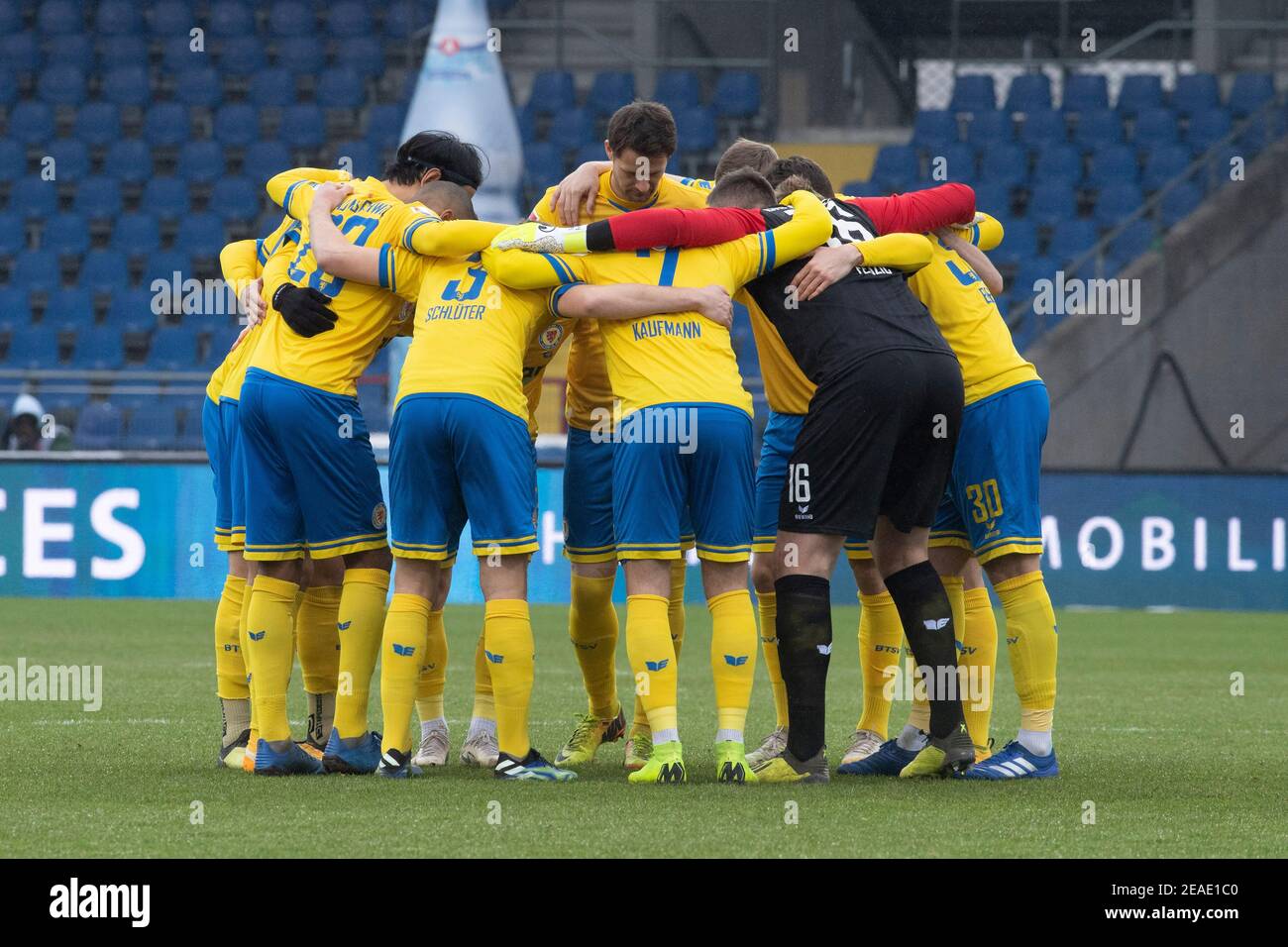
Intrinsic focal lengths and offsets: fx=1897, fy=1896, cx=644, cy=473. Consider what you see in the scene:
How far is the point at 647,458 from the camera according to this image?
5.60 meters

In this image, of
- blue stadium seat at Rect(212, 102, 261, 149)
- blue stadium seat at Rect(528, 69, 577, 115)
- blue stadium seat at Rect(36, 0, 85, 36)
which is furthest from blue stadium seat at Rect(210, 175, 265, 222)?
blue stadium seat at Rect(36, 0, 85, 36)

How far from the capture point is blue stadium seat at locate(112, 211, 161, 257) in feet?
64.9

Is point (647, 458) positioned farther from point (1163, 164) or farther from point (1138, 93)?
point (1138, 93)

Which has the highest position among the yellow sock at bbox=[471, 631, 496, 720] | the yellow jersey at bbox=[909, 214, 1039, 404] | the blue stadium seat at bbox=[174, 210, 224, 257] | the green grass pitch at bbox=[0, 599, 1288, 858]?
the blue stadium seat at bbox=[174, 210, 224, 257]

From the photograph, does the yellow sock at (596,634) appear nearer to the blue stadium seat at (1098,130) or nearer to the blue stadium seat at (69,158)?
the blue stadium seat at (1098,130)

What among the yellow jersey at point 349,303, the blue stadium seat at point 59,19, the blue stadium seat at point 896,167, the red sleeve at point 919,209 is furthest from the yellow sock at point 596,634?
the blue stadium seat at point 59,19

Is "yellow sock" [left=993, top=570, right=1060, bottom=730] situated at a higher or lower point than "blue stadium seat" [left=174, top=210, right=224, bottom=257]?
lower

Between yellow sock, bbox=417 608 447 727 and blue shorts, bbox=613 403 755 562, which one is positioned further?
yellow sock, bbox=417 608 447 727

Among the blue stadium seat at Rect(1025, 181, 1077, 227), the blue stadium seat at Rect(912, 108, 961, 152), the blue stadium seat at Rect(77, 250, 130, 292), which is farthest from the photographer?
the blue stadium seat at Rect(912, 108, 961, 152)

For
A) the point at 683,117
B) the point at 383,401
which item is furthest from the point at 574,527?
the point at 683,117

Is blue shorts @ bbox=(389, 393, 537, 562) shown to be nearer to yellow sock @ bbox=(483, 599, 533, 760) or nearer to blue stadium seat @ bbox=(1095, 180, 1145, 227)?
yellow sock @ bbox=(483, 599, 533, 760)

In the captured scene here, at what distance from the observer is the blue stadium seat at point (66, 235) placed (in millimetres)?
19891

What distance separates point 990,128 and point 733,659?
15.3m

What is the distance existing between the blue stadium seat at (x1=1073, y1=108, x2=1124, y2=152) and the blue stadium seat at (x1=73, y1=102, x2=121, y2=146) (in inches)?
412
